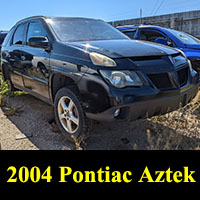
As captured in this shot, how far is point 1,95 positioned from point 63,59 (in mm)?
2818

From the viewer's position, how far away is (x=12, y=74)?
4.21m

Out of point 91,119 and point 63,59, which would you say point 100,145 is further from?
point 63,59

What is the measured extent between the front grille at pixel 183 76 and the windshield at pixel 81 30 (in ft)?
3.88

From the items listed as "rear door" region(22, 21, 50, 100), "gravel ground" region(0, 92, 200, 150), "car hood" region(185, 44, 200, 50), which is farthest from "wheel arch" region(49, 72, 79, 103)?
"car hood" region(185, 44, 200, 50)

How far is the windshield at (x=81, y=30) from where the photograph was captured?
2.91m

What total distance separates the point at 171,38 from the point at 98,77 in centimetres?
321

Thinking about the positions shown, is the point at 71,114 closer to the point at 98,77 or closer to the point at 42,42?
the point at 98,77

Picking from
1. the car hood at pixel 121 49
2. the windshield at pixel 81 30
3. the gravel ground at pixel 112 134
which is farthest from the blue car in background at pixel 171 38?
the car hood at pixel 121 49

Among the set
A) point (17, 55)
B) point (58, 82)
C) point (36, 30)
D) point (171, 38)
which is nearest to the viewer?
point (58, 82)

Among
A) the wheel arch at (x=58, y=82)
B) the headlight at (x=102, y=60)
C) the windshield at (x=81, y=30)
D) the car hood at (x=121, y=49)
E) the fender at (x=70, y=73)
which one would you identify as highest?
the windshield at (x=81, y=30)

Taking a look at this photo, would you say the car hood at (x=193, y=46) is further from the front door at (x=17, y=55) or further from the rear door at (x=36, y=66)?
the front door at (x=17, y=55)

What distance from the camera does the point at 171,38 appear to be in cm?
464

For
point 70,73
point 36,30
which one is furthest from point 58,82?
point 36,30

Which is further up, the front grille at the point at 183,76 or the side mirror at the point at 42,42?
the side mirror at the point at 42,42
